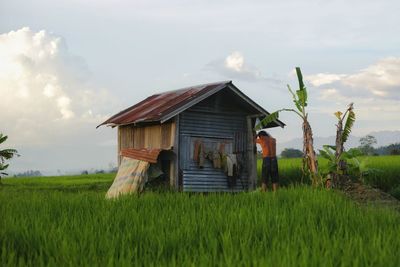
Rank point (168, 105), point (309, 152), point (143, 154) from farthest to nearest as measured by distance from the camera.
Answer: point (168, 105) → point (143, 154) → point (309, 152)

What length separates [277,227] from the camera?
6.61 meters

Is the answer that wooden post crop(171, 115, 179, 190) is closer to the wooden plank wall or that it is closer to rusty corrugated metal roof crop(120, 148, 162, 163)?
the wooden plank wall

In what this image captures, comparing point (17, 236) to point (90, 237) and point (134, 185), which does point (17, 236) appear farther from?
point (134, 185)

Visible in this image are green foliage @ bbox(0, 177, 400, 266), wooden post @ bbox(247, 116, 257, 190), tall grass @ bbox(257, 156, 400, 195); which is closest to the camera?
green foliage @ bbox(0, 177, 400, 266)

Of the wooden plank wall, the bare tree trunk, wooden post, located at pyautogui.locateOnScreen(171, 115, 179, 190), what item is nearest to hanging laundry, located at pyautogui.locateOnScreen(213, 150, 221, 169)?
wooden post, located at pyautogui.locateOnScreen(171, 115, 179, 190)

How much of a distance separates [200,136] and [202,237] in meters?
10.3

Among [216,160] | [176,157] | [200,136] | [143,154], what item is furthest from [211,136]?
[143,154]

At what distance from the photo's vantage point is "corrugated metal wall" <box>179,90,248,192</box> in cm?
1598

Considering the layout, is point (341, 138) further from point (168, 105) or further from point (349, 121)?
point (168, 105)

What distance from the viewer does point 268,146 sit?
14266mm

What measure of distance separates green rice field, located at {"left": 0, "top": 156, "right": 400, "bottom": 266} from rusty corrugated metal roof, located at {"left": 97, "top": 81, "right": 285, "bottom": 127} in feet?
19.4

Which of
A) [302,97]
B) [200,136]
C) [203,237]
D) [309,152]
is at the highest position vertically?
[302,97]

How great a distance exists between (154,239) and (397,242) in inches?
97.1

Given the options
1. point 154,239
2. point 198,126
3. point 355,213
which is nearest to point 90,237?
point 154,239
